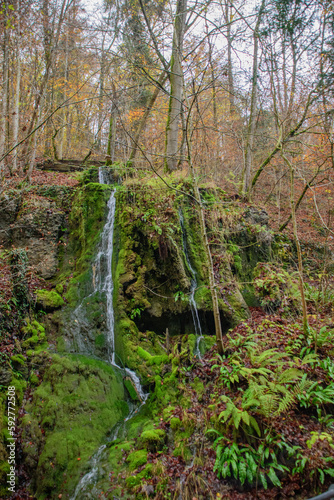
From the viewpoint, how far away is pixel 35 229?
8.33 metres

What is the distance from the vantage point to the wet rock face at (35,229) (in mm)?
7930

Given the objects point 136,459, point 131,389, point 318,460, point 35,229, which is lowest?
point 136,459

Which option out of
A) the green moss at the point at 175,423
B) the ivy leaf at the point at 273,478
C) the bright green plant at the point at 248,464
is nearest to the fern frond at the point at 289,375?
the bright green plant at the point at 248,464

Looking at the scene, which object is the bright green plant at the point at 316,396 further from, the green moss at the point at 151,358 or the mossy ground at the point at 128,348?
the green moss at the point at 151,358

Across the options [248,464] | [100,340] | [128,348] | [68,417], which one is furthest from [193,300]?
[248,464]

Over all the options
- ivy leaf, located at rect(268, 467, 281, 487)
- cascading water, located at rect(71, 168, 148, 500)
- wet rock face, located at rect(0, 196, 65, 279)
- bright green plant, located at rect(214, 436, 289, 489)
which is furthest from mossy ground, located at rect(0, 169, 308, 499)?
ivy leaf, located at rect(268, 467, 281, 487)

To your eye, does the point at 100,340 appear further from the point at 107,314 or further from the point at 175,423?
the point at 175,423

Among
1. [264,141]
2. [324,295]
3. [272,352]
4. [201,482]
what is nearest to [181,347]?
[272,352]

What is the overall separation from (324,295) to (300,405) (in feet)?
9.66

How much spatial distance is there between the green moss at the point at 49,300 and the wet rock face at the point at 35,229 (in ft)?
3.76

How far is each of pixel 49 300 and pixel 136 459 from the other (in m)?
4.27

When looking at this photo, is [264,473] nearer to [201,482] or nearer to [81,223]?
[201,482]

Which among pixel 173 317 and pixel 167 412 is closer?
pixel 167 412

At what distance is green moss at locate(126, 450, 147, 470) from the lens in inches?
150
